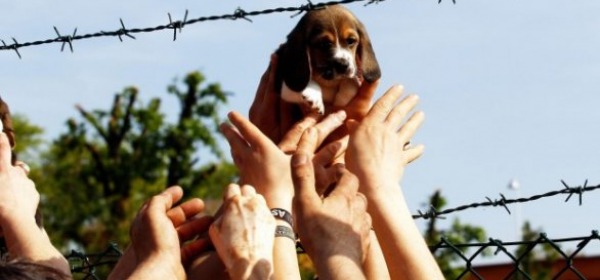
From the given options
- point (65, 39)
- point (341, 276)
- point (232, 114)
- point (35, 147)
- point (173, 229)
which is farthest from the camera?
point (35, 147)

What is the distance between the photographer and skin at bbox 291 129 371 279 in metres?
3.55

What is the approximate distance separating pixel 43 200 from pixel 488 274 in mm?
21859

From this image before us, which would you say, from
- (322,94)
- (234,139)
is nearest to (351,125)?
(234,139)

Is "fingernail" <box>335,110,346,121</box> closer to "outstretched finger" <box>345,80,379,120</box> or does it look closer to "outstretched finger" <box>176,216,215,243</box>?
"outstretched finger" <box>345,80,379,120</box>

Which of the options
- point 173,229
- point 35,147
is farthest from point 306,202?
point 35,147

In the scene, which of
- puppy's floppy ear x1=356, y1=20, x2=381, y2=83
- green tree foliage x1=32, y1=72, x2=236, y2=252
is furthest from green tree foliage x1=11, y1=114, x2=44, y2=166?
puppy's floppy ear x1=356, y1=20, x2=381, y2=83

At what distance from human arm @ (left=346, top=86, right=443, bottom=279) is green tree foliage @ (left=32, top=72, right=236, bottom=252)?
23944 mm

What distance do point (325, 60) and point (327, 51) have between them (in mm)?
132

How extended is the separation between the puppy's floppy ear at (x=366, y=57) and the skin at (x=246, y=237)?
7.85ft

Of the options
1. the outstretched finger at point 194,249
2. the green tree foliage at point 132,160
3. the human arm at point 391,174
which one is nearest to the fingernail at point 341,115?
the human arm at point 391,174

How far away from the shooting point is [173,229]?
380 centimetres

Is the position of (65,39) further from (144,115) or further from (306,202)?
(144,115)

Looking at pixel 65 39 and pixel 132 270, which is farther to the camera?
pixel 65 39

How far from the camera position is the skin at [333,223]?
3.55 metres
